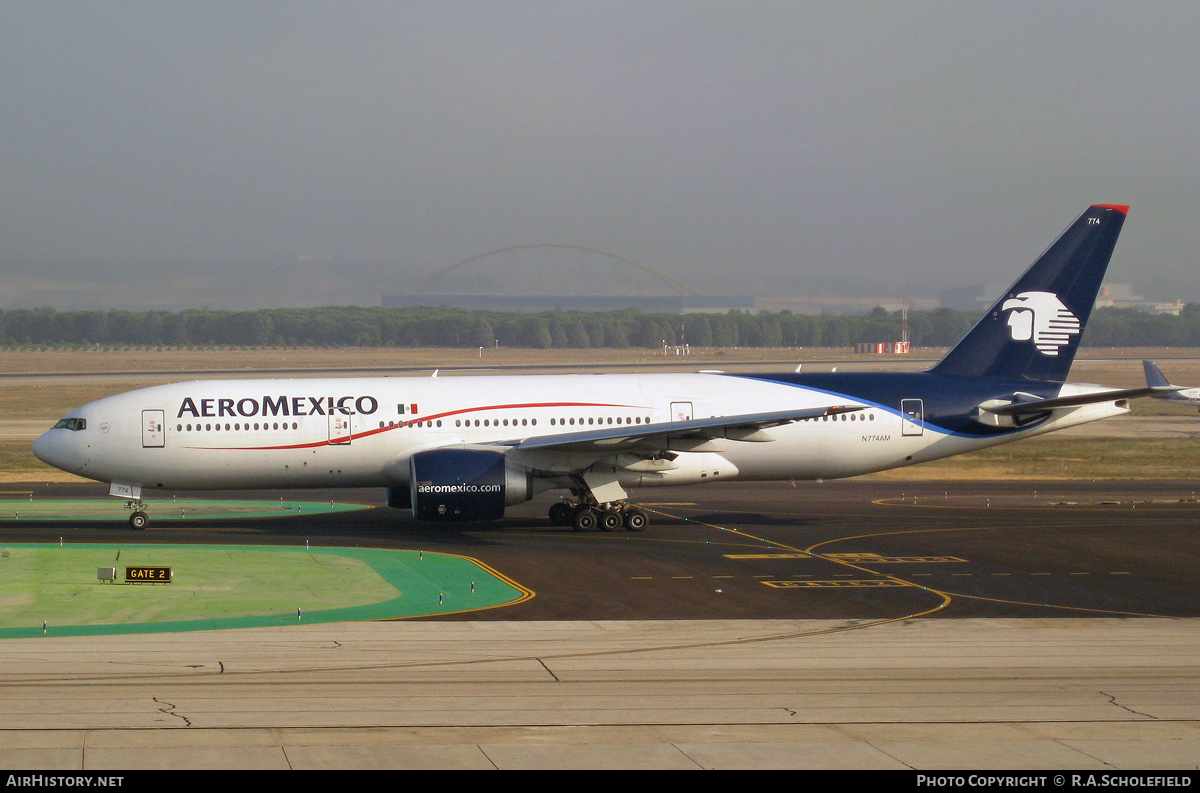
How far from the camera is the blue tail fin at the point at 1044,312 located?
38.2 m

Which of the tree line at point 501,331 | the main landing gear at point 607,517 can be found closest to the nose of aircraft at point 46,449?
the main landing gear at point 607,517

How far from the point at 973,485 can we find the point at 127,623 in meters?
34.7

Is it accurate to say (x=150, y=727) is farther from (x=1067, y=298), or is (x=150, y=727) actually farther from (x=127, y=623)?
(x=1067, y=298)

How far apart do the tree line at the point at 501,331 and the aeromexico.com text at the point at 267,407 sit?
15133cm

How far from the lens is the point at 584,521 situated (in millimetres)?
34625

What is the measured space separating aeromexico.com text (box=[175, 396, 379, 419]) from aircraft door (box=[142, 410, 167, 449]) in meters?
0.55

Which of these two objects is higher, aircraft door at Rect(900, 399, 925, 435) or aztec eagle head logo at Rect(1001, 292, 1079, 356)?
aztec eagle head logo at Rect(1001, 292, 1079, 356)

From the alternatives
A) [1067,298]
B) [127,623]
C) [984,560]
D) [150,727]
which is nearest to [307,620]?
[127,623]

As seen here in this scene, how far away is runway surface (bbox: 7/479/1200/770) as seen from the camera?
1383 cm

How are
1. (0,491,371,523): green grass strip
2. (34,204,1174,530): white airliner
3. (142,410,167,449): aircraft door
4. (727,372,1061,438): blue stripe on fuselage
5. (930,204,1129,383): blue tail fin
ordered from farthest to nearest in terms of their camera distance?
1. (930,204,1129,383): blue tail fin
2. (0,491,371,523): green grass strip
3. (727,372,1061,438): blue stripe on fuselage
4. (142,410,167,449): aircraft door
5. (34,204,1174,530): white airliner

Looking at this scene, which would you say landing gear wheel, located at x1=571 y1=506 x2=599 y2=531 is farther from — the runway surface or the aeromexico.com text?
the aeromexico.com text

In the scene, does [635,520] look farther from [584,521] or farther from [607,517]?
[584,521]

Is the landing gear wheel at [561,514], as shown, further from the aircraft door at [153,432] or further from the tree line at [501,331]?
the tree line at [501,331]

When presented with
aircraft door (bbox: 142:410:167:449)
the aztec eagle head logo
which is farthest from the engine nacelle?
the aztec eagle head logo
